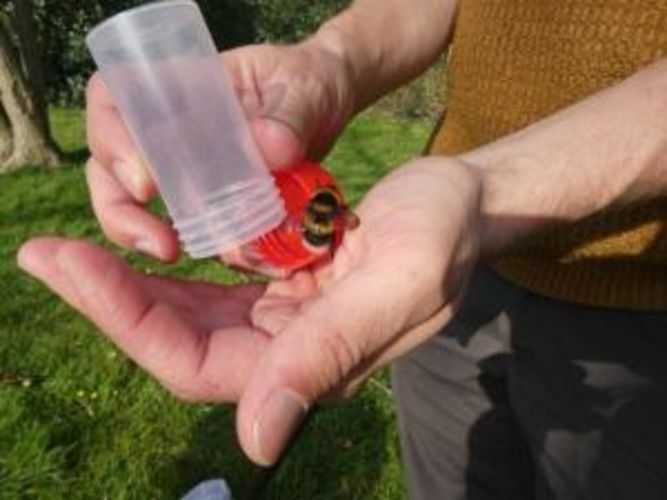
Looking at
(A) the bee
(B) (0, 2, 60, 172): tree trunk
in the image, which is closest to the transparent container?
(A) the bee

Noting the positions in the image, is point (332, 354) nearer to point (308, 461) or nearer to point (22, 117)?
point (308, 461)

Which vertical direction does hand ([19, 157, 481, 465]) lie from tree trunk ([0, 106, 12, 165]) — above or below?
above

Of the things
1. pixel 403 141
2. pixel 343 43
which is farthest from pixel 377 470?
pixel 403 141

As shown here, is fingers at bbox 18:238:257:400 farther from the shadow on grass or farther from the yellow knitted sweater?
the shadow on grass

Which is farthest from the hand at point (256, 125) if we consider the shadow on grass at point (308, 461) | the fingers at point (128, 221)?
the shadow on grass at point (308, 461)

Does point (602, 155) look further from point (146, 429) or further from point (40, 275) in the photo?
point (146, 429)

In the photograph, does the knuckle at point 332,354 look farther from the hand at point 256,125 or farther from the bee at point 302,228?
the hand at point 256,125

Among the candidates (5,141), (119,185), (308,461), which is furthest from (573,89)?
(5,141)
